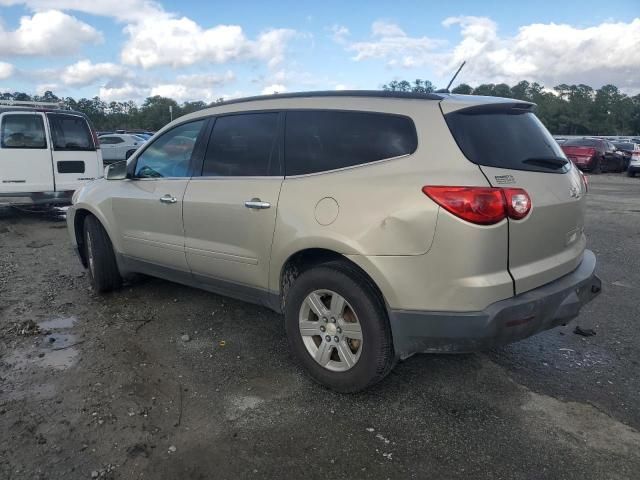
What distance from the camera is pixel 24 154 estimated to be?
920 centimetres

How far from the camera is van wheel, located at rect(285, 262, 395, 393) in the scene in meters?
3.06

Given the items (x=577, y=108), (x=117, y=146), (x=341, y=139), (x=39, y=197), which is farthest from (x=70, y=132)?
(x=577, y=108)

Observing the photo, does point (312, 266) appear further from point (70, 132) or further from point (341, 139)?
point (70, 132)

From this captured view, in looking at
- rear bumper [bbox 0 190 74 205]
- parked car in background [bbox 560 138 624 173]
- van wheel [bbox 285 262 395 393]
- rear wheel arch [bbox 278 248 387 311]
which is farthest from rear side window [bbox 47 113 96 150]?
parked car in background [bbox 560 138 624 173]

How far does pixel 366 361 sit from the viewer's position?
3102mm

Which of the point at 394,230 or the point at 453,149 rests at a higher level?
the point at 453,149

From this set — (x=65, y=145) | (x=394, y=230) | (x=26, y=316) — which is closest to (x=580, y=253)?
(x=394, y=230)

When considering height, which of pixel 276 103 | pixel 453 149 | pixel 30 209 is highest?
pixel 276 103

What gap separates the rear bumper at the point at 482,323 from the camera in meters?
2.81

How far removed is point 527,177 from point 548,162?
35cm

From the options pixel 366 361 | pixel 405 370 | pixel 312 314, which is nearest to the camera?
pixel 366 361

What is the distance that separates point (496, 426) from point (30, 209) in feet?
35.0

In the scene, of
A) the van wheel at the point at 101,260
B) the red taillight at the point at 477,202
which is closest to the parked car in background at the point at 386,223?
the red taillight at the point at 477,202

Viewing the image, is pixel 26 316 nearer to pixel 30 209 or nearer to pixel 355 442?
pixel 355 442
